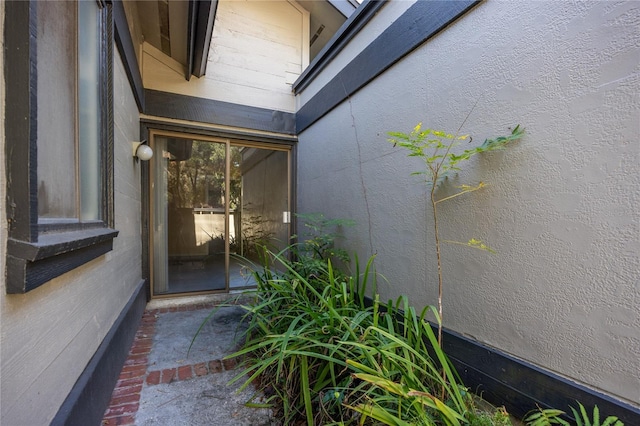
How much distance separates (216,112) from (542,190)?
3848mm

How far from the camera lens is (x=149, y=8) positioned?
304cm

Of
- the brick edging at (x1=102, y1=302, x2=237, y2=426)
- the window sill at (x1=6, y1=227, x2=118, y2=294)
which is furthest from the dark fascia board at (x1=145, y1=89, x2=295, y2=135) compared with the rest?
the window sill at (x1=6, y1=227, x2=118, y2=294)

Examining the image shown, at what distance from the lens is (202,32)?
2.89 meters

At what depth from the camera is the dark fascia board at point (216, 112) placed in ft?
11.7

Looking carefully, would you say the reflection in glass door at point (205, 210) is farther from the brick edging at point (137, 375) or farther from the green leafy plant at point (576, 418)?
the green leafy plant at point (576, 418)

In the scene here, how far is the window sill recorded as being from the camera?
2.59ft

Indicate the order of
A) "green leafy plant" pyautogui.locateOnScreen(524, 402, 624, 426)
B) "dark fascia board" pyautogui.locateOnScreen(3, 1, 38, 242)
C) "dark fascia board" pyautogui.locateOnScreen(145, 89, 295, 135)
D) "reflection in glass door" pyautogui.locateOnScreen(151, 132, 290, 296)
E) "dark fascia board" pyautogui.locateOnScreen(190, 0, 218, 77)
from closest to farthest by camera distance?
1. "dark fascia board" pyautogui.locateOnScreen(3, 1, 38, 242)
2. "green leafy plant" pyautogui.locateOnScreen(524, 402, 624, 426)
3. "dark fascia board" pyautogui.locateOnScreen(190, 0, 218, 77)
4. "dark fascia board" pyautogui.locateOnScreen(145, 89, 295, 135)
5. "reflection in glass door" pyautogui.locateOnScreen(151, 132, 290, 296)

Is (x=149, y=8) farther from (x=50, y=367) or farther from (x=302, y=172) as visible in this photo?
(x=50, y=367)

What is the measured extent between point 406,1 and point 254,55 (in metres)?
2.64

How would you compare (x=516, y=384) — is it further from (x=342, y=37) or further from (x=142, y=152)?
(x=142, y=152)

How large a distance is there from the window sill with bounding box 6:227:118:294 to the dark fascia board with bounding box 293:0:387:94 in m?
3.01

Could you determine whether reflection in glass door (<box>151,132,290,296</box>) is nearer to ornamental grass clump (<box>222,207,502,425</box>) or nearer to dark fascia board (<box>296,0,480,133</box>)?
dark fascia board (<box>296,0,480,133</box>)

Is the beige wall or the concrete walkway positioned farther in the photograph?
the beige wall

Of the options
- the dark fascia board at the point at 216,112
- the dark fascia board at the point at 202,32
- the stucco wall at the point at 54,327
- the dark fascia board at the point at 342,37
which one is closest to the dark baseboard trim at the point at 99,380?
the stucco wall at the point at 54,327
